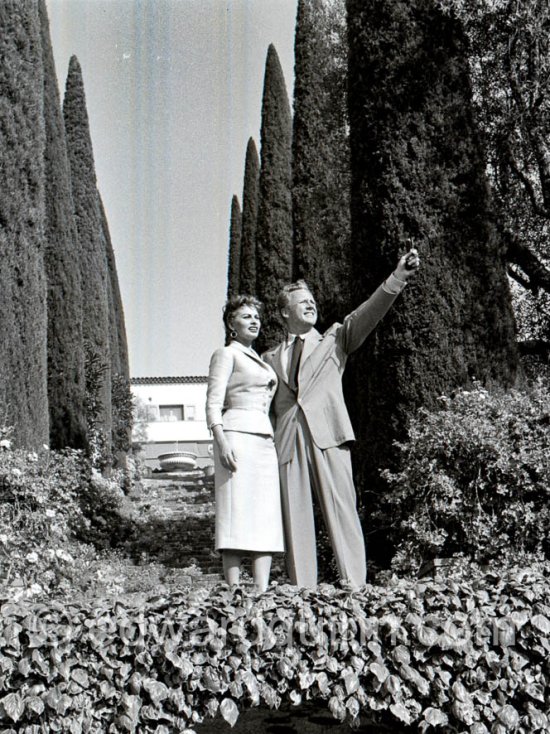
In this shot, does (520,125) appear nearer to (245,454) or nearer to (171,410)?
(245,454)

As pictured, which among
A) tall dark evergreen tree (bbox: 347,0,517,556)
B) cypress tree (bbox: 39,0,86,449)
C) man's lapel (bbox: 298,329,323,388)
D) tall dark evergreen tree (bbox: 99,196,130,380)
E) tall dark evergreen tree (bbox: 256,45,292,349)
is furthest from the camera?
tall dark evergreen tree (bbox: 99,196,130,380)

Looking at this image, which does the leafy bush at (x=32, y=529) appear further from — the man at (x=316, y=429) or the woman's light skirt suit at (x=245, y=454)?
the man at (x=316, y=429)

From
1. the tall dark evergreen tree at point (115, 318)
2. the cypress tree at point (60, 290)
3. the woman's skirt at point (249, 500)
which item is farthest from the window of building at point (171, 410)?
the woman's skirt at point (249, 500)

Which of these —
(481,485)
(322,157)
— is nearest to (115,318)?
(322,157)

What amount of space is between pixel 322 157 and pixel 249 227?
9129 mm

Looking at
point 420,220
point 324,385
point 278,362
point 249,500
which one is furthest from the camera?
point 420,220

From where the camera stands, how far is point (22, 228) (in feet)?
25.6

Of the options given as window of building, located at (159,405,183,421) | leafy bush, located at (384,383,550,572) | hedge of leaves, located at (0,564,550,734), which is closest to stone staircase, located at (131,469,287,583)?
leafy bush, located at (384,383,550,572)

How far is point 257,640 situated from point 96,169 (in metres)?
15.6

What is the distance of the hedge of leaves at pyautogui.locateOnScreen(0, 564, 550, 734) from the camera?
9.43 feet

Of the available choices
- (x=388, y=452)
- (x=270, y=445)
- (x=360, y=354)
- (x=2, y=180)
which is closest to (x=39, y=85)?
(x=2, y=180)

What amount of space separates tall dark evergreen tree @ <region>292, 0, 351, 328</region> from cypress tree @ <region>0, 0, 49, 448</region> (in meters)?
4.40

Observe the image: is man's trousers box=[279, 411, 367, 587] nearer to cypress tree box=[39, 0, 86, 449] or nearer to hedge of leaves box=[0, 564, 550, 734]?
hedge of leaves box=[0, 564, 550, 734]

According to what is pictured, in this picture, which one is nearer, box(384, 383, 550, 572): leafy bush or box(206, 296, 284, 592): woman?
box(206, 296, 284, 592): woman
